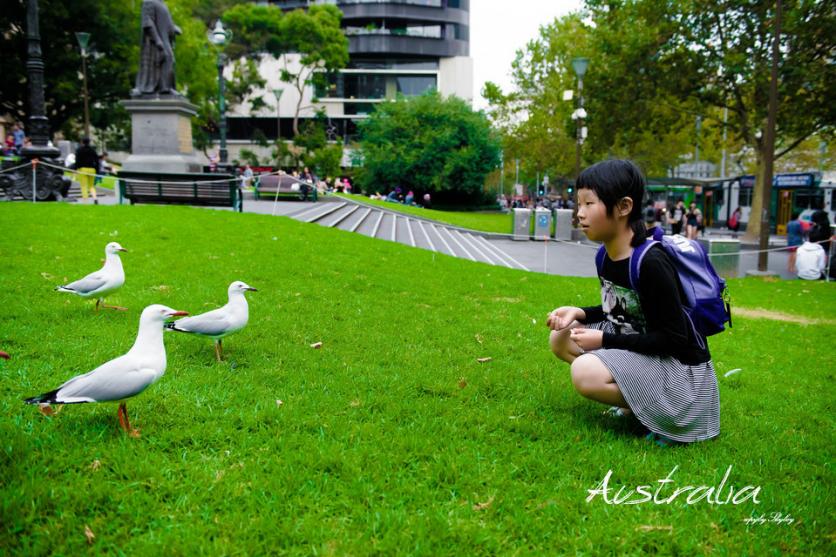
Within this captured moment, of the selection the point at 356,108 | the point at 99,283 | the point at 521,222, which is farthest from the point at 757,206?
the point at 356,108

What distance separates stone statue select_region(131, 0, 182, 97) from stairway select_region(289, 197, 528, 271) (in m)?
5.08

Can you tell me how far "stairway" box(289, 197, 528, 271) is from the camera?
17.9 m

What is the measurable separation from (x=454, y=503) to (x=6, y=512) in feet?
6.11

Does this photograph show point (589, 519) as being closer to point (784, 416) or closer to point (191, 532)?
point (191, 532)

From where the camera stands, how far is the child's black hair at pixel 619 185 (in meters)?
3.32

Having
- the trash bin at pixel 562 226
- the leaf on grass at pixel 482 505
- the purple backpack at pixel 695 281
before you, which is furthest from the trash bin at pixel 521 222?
the leaf on grass at pixel 482 505

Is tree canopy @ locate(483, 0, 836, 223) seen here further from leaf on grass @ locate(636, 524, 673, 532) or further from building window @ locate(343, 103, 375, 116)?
building window @ locate(343, 103, 375, 116)

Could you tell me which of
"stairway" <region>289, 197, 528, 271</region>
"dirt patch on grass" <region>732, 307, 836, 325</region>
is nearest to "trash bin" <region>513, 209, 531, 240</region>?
"stairway" <region>289, 197, 528, 271</region>

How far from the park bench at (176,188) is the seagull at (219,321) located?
11840 mm

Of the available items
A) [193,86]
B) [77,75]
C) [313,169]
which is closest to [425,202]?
[313,169]

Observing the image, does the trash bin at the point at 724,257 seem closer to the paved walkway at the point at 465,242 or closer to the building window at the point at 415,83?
the paved walkway at the point at 465,242

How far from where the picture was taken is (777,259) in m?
18.8

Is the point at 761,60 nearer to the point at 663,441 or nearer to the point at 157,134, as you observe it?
the point at 157,134

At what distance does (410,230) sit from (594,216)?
19224 millimetres
